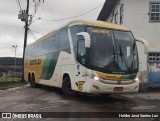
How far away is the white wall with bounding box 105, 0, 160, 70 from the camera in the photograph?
2470cm

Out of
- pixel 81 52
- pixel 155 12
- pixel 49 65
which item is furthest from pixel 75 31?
pixel 155 12

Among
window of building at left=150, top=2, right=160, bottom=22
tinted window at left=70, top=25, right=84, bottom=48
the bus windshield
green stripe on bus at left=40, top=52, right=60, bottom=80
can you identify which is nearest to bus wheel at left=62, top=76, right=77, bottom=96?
tinted window at left=70, top=25, right=84, bottom=48

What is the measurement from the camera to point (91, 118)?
10.1 metres

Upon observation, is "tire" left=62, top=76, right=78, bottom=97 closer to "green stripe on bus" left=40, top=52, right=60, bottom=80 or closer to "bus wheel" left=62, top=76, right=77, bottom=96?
"bus wheel" left=62, top=76, right=77, bottom=96

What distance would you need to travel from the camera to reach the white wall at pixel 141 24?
24703mm

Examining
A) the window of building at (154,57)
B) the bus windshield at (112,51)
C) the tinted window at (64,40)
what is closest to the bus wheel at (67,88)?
the tinted window at (64,40)

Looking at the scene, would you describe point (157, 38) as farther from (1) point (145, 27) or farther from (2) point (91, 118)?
(2) point (91, 118)

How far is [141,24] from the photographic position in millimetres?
24891

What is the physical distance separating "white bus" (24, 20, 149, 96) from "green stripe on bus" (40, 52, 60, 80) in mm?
1254

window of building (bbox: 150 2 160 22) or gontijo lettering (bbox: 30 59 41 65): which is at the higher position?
window of building (bbox: 150 2 160 22)

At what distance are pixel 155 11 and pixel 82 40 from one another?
1184 centimetres

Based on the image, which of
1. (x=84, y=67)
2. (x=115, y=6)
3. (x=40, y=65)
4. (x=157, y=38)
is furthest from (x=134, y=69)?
(x=115, y=6)

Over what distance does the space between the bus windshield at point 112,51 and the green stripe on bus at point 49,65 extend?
13.0 feet

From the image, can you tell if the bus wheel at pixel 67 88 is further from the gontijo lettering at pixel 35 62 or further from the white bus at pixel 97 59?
the gontijo lettering at pixel 35 62
